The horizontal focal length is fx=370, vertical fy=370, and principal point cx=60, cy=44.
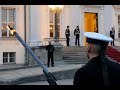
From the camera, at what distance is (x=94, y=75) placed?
2.65 metres

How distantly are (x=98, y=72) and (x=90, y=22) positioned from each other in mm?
28474

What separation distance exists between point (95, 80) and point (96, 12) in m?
27.7

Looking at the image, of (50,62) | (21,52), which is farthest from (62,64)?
(21,52)

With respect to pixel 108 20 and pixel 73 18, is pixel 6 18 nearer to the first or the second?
pixel 73 18

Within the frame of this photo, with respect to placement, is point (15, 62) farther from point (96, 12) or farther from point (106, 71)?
point (106, 71)

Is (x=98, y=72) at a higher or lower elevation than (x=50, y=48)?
higher

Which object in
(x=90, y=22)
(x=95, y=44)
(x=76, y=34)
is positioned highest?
(x=90, y=22)

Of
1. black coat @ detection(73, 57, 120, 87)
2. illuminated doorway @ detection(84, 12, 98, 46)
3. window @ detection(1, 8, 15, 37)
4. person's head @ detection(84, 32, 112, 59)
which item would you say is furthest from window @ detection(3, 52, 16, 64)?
black coat @ detection(73, 57, 120, 87)

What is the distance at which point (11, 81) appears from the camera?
591 inches

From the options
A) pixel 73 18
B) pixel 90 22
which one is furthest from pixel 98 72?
pixel 90 22

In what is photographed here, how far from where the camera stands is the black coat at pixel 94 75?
8.65 ft

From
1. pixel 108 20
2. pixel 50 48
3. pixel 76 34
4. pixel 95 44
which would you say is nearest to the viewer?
pixel 95 44

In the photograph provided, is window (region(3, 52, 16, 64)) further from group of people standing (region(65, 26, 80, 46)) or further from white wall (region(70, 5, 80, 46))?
white wall (region(70, 5, 80, 46))

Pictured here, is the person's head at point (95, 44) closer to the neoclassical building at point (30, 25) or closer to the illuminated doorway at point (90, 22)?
the neoclassical building at point (30, 25)
